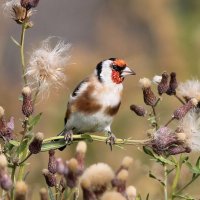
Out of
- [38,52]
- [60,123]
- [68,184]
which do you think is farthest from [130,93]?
[68,184]

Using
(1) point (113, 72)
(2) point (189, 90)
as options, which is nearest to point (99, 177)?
(2) point (189, 90)

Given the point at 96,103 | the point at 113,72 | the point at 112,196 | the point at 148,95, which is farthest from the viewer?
the point at 113,72

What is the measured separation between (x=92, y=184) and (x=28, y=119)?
469 millimetres

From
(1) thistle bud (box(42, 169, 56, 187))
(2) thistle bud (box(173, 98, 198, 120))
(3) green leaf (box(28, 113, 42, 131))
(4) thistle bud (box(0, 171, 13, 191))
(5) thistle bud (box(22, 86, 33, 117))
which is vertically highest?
(2) thistle bud (box(173, 98, 198, 120))

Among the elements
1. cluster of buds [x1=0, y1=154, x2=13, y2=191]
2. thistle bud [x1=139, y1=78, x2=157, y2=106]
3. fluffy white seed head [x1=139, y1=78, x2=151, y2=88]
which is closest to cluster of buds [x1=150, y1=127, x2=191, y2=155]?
thistle bud [x1=139, y1=78, x2=157, y2=106]

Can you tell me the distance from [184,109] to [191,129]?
0.06 meters

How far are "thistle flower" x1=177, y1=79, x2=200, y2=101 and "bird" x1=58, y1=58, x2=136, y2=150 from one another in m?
0.36

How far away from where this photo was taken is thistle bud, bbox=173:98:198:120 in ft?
5.69

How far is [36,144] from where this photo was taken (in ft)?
4.74

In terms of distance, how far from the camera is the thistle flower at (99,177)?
44.1 inches

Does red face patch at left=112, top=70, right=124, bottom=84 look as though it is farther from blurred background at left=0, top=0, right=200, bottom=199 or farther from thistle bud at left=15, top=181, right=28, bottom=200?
thistle bud at left=15, top=181, right=28, bottom=200

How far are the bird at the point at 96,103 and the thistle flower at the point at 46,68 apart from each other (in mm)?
415

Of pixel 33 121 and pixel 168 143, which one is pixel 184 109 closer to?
pixel 168 143

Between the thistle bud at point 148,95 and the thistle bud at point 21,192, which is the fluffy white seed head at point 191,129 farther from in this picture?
the thistle bud at point 21,192
